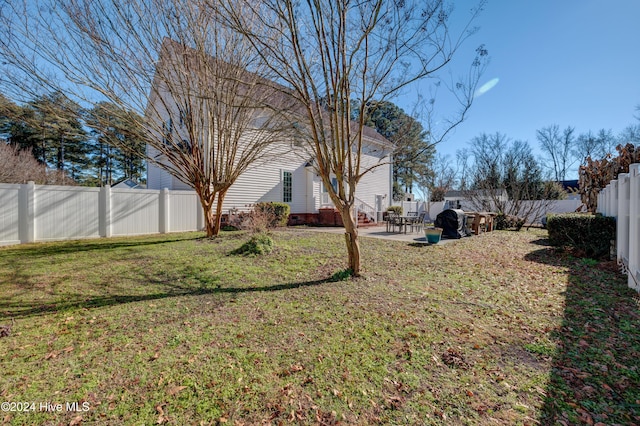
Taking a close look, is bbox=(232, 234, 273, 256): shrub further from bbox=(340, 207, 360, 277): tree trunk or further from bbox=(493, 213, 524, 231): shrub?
bbox=(493, 213, 524, 231): shrub

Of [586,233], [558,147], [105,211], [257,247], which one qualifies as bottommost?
[257,247]

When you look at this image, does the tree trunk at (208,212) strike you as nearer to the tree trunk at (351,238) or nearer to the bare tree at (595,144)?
the tree trunk at (351,238)

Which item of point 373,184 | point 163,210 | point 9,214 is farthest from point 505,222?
point 9,214

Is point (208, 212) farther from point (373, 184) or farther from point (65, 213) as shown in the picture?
point (373, 184)

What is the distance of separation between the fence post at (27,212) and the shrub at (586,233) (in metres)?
17.2

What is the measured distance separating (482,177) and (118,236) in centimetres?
2071

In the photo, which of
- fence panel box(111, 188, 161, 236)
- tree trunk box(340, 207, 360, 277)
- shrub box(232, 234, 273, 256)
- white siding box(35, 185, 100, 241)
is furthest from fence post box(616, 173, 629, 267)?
white siding box(35, 185, 100, 241)

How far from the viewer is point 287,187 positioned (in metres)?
17.5

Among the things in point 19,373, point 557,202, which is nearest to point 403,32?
point 19,373

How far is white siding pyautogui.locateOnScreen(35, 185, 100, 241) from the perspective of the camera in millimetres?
9758

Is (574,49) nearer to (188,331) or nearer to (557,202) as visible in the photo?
(188,331)

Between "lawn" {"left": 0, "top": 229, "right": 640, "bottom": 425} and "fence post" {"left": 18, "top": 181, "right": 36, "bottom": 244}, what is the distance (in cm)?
396

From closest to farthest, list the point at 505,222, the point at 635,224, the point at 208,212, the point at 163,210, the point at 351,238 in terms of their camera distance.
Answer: the point at 635,224 → the point at 351,238 → the point at 208,212 → the point at 163,210 → the point at 505,222

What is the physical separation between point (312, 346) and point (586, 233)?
30.8 feet
